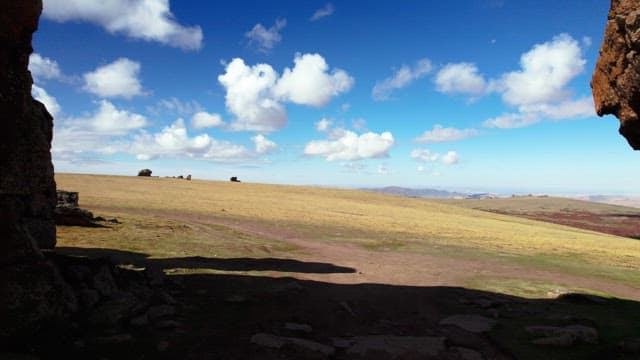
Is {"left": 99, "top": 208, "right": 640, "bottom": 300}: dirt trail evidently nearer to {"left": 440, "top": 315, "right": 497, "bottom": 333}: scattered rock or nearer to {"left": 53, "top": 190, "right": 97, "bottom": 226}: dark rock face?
{"left": 440, "top": 315, "right": 497, "bottom": 333}: scattered rock

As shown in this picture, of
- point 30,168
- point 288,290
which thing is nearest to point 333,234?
point 288,290

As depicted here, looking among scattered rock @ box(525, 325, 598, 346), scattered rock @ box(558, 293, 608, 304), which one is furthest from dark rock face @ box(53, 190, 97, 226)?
scattered rock @ box(558, 293, 608, 304)

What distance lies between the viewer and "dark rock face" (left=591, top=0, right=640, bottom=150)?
13.1 m

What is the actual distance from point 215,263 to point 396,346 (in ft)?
43.1

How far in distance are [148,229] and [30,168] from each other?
21.8 meters

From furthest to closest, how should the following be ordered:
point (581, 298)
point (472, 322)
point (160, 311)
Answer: point (581, 298) → point (472, 322) → point (160, 311)

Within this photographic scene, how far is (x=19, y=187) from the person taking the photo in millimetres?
13312

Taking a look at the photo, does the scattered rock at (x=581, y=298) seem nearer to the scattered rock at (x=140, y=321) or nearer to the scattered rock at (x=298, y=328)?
the scattered rock at (x=298, y=328)

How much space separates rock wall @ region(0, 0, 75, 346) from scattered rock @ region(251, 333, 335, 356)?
17.8 ft

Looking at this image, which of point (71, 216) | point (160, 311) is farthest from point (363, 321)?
point (71, 216)

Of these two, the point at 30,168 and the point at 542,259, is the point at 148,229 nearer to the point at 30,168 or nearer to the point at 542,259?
the point at 30,168

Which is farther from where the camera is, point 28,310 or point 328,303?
point 328,303

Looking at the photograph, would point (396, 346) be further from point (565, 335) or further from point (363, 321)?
point (565, 335)

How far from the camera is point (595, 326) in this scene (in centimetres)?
1567
